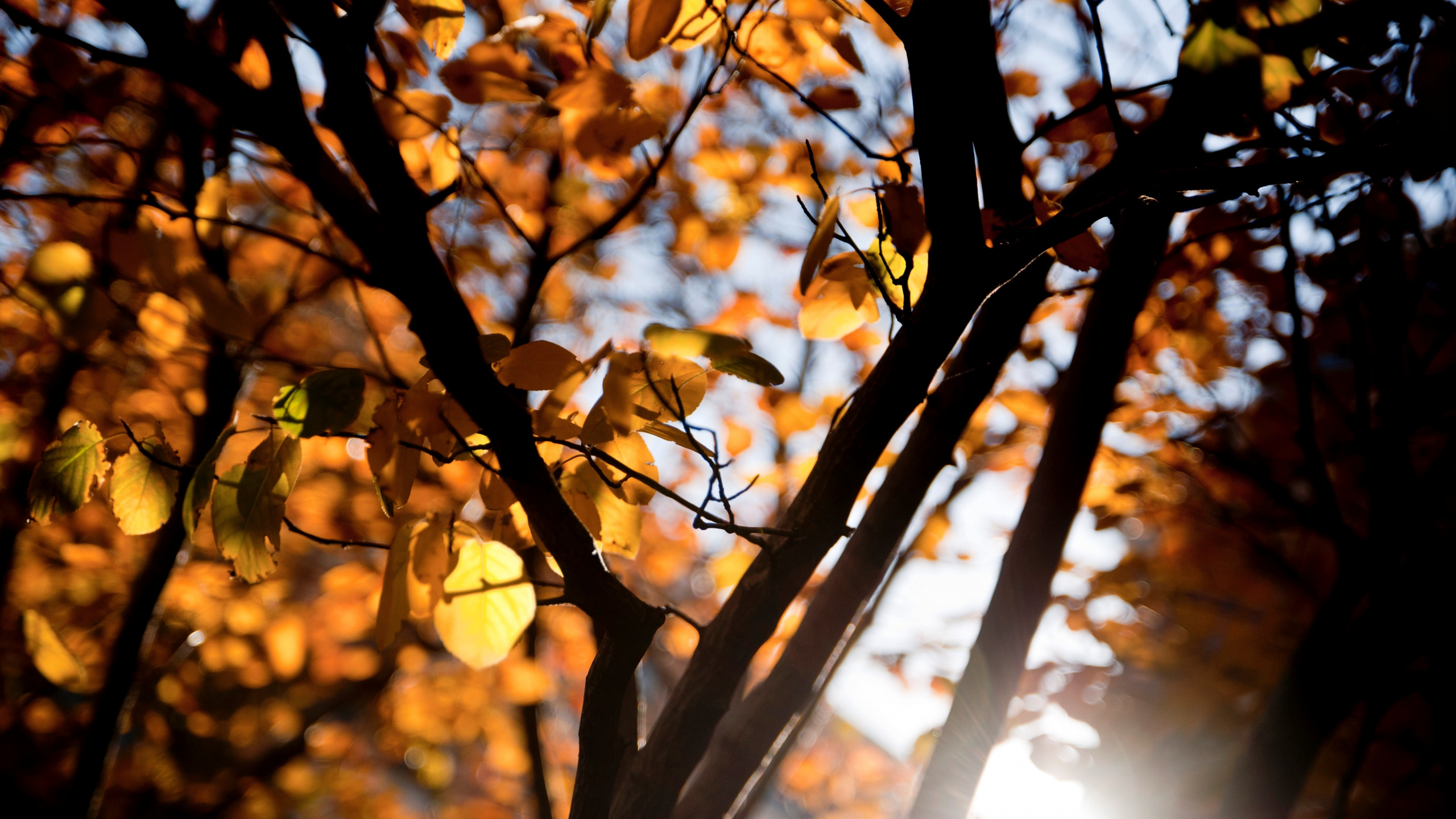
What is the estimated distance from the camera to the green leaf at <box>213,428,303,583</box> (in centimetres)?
76

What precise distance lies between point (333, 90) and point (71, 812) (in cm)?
235

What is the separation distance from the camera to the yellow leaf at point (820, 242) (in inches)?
30.6

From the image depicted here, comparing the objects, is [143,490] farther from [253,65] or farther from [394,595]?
[253,65]

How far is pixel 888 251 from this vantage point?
3.14 ft

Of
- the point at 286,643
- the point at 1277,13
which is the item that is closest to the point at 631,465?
the point at 1277,13

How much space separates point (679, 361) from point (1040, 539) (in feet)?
3.81

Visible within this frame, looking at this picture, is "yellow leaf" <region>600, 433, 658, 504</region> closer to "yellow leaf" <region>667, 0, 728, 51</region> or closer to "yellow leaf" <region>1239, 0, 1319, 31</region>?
"yellow leaf" <region>667, 0, 728, 51</region>

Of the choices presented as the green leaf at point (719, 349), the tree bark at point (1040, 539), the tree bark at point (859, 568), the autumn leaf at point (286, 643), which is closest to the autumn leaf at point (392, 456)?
the green leaf at point (719, 349)

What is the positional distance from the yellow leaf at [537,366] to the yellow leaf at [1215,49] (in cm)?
73

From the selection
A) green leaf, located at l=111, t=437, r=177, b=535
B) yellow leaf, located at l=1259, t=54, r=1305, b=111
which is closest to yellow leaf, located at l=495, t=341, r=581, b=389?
green leaf, located at l=111, t=437, r=177, b=535

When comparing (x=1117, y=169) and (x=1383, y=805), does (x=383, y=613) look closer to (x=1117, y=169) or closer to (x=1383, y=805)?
(x=1117, y=169)

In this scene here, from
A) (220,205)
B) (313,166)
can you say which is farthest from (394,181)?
(220,205)

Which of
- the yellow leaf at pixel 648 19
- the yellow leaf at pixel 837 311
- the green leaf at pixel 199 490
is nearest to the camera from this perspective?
the green leaf at pixel 199 490

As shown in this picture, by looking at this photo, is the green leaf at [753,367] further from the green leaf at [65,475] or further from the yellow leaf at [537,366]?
the green leaf at [65,475]
